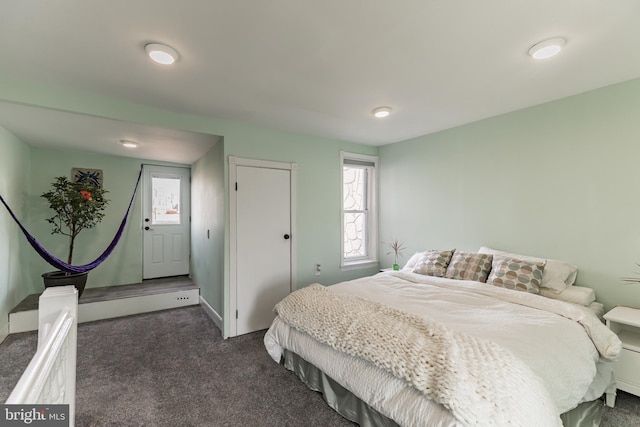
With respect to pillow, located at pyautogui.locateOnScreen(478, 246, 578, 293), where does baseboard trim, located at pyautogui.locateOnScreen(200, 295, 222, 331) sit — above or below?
below

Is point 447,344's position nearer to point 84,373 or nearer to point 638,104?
point 638,104

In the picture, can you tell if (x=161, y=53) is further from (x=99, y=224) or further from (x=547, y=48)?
(x=99, y=224)

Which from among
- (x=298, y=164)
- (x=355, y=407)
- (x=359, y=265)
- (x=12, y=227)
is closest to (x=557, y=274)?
(x=355, y=407)

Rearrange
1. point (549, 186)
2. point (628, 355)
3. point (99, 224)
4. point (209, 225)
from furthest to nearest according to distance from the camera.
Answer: point (99, 224), point (209, 225), point (549, 186), point (628, 355)

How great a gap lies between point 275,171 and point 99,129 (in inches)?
74.3

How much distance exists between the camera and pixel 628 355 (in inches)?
76.9

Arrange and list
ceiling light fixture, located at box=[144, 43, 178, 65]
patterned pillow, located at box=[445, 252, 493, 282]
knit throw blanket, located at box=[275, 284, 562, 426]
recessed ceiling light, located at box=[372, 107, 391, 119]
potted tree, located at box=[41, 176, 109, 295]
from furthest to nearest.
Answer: potted tree, located at box=[41, 176, 109, 295] < recessed ceiling light, located at box=[372, 107, 391, 119] < patterned pillow, located at box=[445, 252, 493, 282] < ceiling light fixture, located at box=[144, 43, 178, 65] < knit throw blanket, located at box=[275, 284, 562, 426]

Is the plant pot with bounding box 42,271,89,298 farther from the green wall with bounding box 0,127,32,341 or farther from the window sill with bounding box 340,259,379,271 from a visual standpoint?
the window sill with bounding box 340,259,379,271

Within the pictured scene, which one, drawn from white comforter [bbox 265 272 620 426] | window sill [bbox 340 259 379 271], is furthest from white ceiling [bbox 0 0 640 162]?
window sill [bbox 340 259 379 271]

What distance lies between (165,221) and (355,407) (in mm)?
4374

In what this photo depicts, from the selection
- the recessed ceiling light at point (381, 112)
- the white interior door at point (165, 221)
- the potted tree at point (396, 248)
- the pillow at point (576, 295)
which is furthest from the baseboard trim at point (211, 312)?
the pillow at point (576, 295)

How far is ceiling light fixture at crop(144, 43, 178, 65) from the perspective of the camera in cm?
175

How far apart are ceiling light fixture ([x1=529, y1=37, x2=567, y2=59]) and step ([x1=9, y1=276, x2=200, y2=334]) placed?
4.55 meters

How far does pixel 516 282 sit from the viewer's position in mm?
2381
